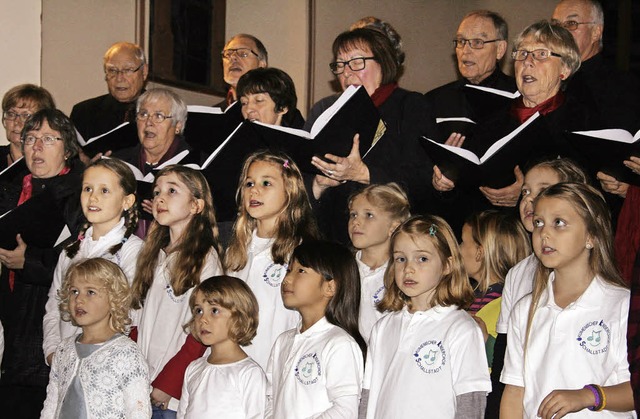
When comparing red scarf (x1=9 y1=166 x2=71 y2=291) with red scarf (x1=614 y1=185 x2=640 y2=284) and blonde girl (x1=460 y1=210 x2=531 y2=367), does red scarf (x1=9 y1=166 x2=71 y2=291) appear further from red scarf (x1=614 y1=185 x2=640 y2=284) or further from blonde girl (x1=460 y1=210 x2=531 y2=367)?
red scarf (x1=614 y1=185 x2=640 y2=284)

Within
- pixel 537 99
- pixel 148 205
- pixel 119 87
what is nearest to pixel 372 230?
pixel 537 99

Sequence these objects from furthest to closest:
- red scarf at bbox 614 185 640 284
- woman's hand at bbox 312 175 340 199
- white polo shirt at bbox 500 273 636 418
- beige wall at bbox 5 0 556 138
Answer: beige wall at bbox 5 0 556 138 < woman's hand at bbox 312 175 340 199 < red scarf at bbox 614 185 640 284 < white polo shirt at bbox 500 273 636 418

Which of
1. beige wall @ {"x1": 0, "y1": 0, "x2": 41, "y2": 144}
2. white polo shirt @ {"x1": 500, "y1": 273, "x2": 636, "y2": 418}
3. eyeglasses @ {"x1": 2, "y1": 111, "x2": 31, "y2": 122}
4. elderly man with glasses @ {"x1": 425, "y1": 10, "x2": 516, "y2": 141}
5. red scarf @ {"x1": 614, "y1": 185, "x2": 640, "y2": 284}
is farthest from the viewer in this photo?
beige wall @ {"x1": 0, "y1": 0, "x2": 41, "y2": 144}

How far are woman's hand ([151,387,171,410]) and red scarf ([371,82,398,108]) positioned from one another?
1.41m

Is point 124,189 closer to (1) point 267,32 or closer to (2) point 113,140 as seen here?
(2) point 113,140

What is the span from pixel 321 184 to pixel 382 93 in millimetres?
457

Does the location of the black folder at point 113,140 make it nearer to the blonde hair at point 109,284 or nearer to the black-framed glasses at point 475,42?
the blonde hair at point 109,284

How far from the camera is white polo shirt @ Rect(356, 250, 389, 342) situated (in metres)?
3.71

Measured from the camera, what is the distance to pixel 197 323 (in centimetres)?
359

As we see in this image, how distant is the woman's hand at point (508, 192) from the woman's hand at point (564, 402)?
1081 millimetres

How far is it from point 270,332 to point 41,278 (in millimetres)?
1129

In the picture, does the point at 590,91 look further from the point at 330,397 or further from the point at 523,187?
the point at 330,397

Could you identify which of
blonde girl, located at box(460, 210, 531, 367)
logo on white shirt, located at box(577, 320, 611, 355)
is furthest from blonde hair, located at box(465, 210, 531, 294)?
logo on white shirt, located at box(577, 320, 611, 355)

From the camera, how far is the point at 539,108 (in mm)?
3801
